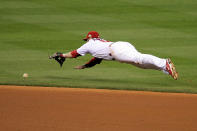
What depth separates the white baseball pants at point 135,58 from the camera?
34.2ft

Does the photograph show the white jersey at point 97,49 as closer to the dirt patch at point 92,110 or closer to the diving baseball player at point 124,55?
the diving baseball player at point 124,55

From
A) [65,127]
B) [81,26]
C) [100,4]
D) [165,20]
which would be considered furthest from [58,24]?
[65,127]

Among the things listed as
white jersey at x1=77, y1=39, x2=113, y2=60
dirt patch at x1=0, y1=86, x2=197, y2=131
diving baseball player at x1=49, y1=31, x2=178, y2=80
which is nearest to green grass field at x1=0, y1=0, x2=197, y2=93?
diving baseball player at x1=49, y1=31, x2=178, y2=80

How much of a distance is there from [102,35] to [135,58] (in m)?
5.44

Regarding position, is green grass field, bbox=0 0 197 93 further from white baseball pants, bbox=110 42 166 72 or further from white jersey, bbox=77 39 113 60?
white jersey, bbox=77 39 113 60

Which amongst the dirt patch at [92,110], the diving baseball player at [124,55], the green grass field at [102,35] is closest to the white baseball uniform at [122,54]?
the diving baseball player at [124,55]

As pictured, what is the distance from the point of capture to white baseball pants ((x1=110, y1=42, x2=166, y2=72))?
10.4m

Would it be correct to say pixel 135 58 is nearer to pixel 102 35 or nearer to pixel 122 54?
pixel 122 54

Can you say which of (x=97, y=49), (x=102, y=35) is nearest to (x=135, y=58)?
(x=97, y=49)

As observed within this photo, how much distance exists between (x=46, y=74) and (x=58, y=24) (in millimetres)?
5148

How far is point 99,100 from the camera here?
962 centimetres

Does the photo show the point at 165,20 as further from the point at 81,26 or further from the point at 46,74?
the point at 46,74

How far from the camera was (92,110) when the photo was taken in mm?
8891

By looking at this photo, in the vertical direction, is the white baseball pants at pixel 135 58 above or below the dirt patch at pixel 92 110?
above
